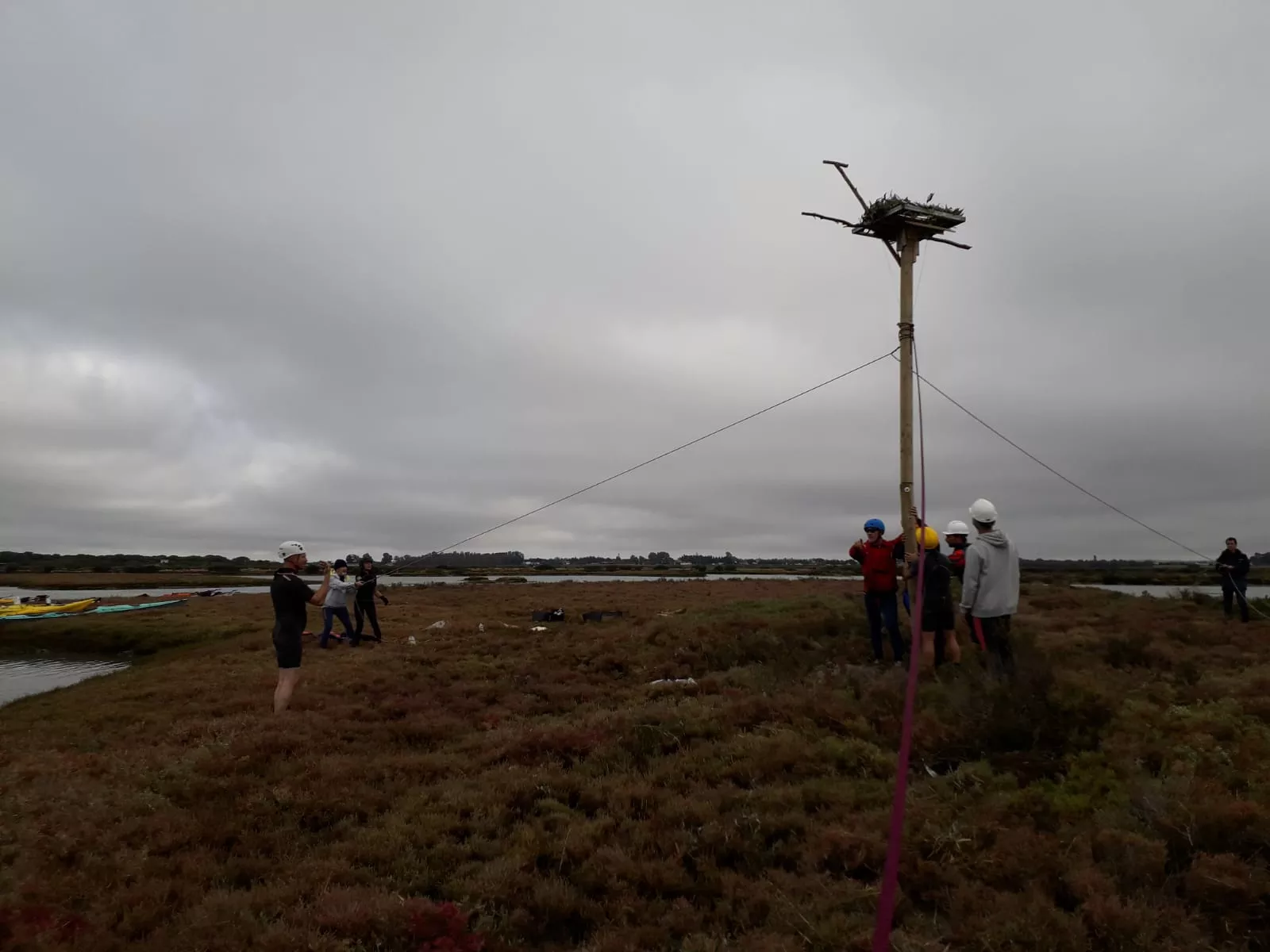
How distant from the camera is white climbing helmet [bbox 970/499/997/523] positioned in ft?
30.6

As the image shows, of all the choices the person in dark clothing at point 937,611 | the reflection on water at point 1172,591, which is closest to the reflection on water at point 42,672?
the person in dark clothing at point 937,611

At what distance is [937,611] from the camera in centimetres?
1089

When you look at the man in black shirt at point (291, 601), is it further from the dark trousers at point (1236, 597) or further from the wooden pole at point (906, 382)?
the dark trousers at point (1236, 597)

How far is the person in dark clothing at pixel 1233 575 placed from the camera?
17016mm

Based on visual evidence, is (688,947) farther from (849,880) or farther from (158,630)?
(158,630)

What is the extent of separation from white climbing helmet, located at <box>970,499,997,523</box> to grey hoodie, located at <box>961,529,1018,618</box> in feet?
0.59

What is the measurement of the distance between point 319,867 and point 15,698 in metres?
18.8

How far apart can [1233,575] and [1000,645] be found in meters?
12.8

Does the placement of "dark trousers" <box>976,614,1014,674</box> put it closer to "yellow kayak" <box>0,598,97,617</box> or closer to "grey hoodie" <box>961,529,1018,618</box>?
"grey hoodie" <box>961,529,1018,618</box>

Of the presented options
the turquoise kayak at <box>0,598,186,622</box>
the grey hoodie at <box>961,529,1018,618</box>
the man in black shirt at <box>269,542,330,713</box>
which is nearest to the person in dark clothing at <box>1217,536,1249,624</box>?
the grey hoodie at <box>961,529,1018,618</box>

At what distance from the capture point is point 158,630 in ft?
96.3

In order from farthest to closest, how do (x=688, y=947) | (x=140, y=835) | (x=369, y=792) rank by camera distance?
(x=369, y=792)
(x=140, y=835)
(x=688, y=947)

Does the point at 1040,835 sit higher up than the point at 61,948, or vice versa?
the point at 1040,835

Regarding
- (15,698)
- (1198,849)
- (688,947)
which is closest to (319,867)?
(688,947)
